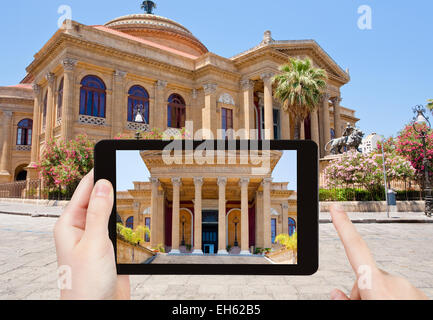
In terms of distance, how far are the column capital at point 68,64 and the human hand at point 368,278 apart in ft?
91.5

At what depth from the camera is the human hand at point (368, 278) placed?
4.13 feet

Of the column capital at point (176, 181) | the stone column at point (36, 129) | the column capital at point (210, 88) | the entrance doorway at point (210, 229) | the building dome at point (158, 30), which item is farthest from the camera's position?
the building dome at point (158, 30)

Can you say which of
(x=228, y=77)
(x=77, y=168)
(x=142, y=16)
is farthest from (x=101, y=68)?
(x=142, y=16)

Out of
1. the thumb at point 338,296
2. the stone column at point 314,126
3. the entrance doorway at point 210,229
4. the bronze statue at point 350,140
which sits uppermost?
the stone column at point 314,126

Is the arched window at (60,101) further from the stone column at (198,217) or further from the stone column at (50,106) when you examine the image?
the stone column at (198,217)

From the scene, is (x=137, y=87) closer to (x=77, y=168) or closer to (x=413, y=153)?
(x=77, y=168)

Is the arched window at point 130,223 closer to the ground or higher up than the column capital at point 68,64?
closer to the ground

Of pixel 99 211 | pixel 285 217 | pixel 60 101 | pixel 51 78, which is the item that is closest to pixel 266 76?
pixel 60 101

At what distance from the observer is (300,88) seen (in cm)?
2345

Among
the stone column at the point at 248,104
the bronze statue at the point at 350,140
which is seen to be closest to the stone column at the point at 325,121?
the bronze statue at the point at 350,140

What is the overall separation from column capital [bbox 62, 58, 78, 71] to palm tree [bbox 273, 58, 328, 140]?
1670cm

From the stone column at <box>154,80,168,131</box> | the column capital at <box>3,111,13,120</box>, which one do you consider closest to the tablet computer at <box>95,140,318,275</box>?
the stone column at <box>154,80,168,131</box>

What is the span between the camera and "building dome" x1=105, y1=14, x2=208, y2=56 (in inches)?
1463

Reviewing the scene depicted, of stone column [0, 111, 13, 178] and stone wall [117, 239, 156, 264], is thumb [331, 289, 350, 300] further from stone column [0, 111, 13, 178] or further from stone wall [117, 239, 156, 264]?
stone column [0, 111, 13, 178]
